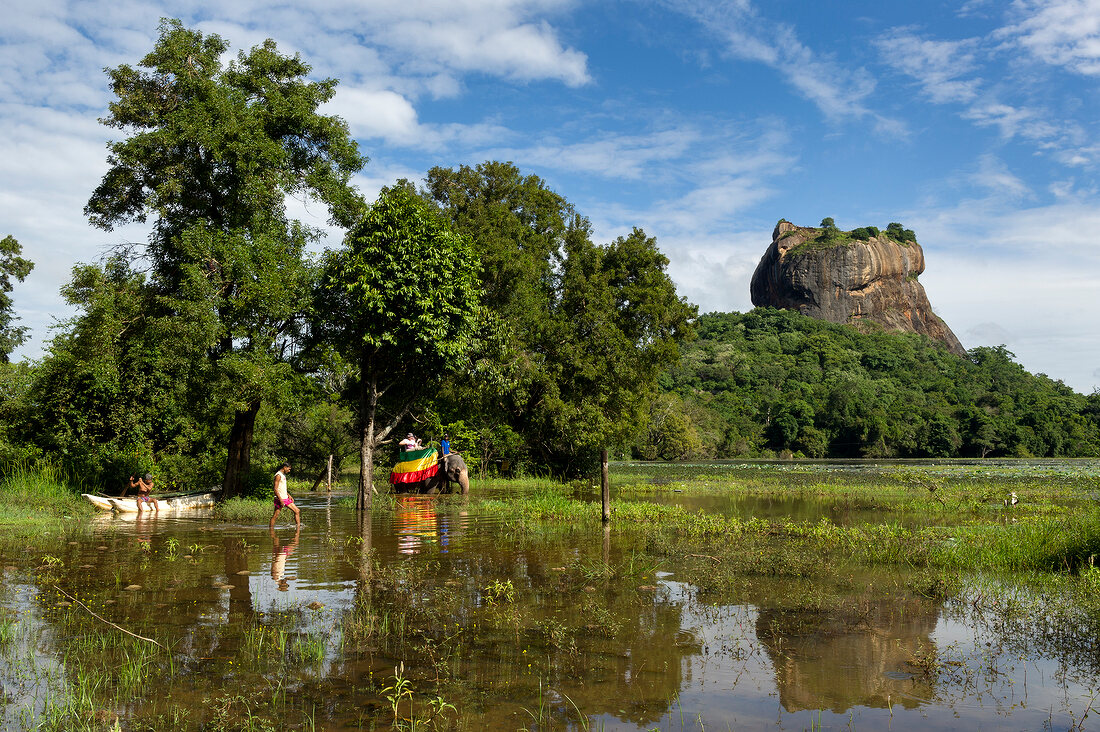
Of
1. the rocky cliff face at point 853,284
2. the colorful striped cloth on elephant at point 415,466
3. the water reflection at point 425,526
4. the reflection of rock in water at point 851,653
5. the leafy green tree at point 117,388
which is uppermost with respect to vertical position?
the rocky cliff face at point 853,284

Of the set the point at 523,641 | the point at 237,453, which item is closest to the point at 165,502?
the point at 237,453

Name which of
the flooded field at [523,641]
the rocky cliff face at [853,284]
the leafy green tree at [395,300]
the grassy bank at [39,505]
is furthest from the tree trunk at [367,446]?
the rocky cliff face at [853,284]

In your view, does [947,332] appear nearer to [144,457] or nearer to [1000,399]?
[1000,399]

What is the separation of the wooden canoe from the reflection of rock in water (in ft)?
51.0

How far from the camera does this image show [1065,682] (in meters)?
5.77

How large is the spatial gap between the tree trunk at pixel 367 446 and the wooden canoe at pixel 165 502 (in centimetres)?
441

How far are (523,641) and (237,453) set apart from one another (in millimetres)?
16317

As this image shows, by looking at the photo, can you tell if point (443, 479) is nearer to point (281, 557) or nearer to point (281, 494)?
point (281, 494)

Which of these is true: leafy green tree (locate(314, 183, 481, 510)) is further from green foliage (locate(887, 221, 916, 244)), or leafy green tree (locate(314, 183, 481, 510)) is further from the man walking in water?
green foliage (locate(887, 221, 916, 244))

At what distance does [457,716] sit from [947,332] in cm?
16269

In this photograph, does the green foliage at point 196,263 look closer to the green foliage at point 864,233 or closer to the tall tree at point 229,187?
the tall tree at point 229,187

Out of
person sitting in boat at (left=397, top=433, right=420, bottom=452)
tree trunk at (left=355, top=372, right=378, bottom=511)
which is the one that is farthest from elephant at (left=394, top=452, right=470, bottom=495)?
tree trunk at (left=355, top=372, right=378, bottom=511)

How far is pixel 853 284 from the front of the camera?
433ft

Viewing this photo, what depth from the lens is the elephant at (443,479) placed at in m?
24.3
